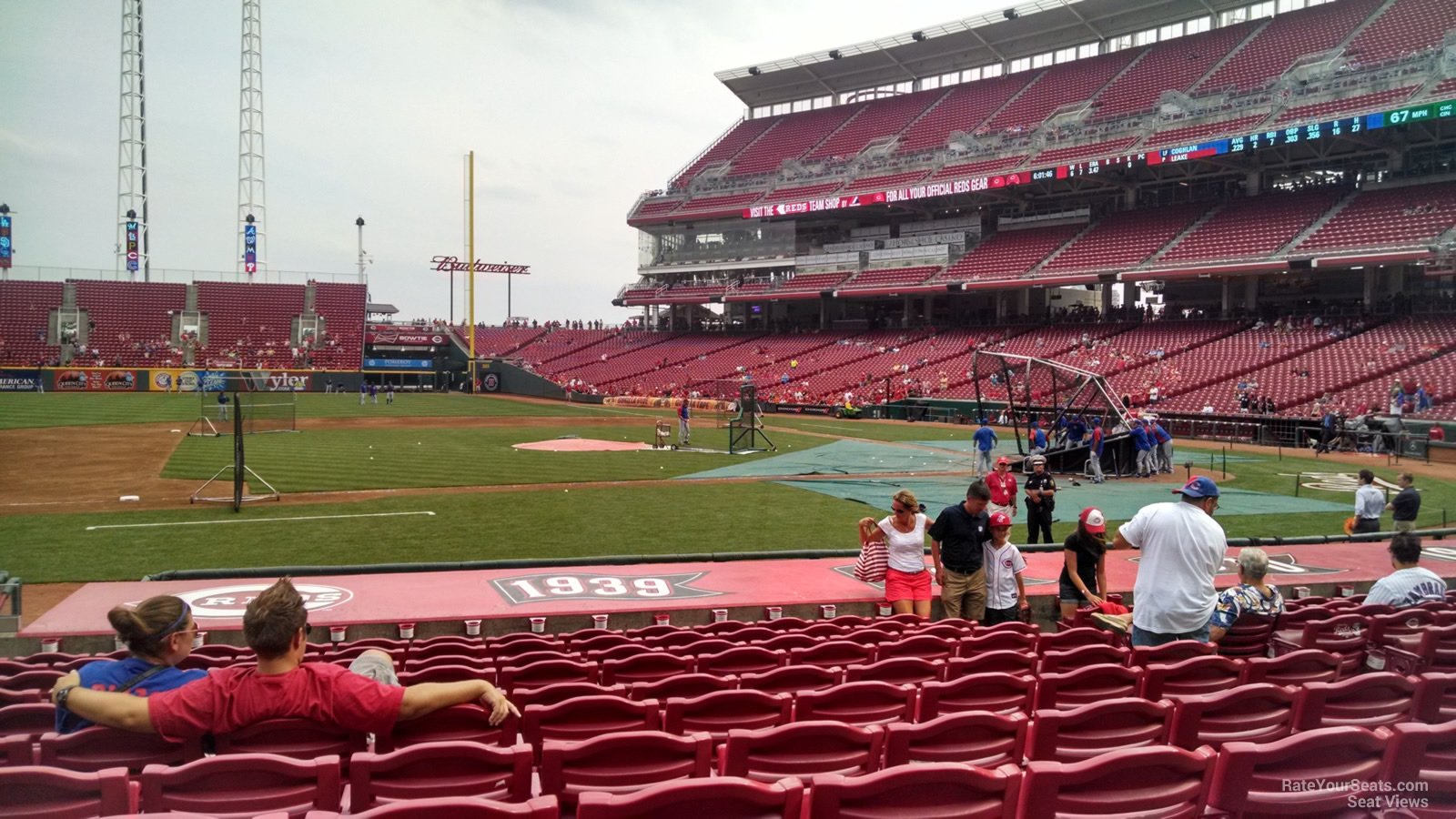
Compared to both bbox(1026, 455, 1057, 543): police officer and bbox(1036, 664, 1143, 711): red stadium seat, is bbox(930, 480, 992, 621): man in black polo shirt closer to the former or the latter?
bbox(1036, 664, 1143, 711): red stadium seat

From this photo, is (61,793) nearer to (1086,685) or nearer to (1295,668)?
(1086,685)

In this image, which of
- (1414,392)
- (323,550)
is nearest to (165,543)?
(323,550)

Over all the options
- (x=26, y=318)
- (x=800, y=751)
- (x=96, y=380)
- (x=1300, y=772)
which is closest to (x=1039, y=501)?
(x=1300, y=772)

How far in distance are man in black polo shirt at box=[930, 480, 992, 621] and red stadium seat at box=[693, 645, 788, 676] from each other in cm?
321

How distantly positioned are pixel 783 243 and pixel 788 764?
72.1 m

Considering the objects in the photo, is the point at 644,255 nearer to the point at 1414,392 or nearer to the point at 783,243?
the point at 783,243

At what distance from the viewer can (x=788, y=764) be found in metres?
3.82

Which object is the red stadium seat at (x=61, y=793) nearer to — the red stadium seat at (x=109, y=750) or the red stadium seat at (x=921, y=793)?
the red stadium seat at (x=109, y=750)

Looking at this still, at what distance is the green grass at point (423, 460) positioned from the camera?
941 inches

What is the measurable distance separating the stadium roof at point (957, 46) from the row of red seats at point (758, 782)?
6819 centimetres

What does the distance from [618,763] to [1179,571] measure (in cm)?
463

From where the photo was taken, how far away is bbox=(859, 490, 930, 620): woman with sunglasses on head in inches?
368

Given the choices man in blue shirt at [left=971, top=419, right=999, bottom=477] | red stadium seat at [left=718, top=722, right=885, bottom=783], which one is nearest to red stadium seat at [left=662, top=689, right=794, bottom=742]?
red stadium seat at [left=718, top=722, right=885, bottom=783]

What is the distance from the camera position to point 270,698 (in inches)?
153
